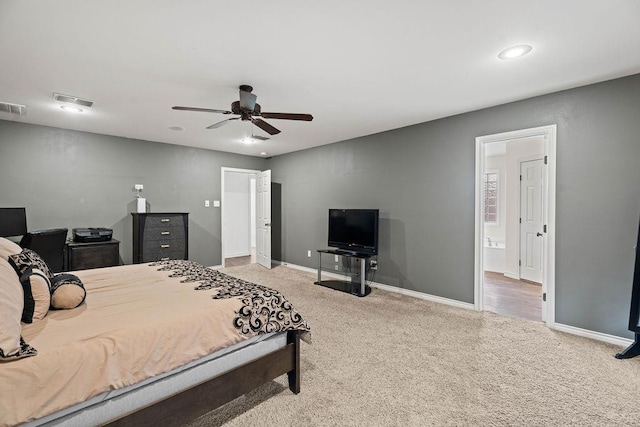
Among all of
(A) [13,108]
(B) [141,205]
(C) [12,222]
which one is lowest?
(C) [12,222]

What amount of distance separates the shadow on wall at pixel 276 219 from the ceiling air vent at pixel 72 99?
150 inches

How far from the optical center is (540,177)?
5.15 metres

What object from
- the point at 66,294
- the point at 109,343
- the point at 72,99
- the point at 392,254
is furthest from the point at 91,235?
the point at 392,254

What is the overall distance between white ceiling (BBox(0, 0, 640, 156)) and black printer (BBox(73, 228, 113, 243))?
167 centimetres

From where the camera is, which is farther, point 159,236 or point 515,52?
Result: point 159,236

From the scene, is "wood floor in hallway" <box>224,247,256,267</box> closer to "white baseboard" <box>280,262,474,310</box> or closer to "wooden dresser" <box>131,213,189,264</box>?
"wooden dresser" <box>131,213,189,264</box>

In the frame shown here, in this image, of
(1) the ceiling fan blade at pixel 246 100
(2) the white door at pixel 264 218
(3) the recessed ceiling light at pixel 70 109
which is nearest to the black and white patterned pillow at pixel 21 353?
(1) the ceiling fan blade at pixel 246 100

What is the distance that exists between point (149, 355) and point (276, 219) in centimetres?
532

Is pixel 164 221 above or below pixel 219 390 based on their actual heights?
above

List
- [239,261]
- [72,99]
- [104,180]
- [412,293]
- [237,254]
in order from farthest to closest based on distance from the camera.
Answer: [237,254] < [239,261] < [104,180] < [412,293] < [72,99]

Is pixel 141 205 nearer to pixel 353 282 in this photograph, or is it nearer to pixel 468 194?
pixel 353 282

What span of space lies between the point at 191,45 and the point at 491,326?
13.2ft

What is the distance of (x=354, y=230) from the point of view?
192 inches

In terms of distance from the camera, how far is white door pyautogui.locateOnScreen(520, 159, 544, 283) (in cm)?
513
